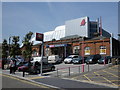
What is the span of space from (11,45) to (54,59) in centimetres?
1074

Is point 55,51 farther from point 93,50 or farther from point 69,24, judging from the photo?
point 69,24

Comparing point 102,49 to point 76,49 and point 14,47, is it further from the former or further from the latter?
point 14,47

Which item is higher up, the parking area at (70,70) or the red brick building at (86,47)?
the red brick building at (86,47)

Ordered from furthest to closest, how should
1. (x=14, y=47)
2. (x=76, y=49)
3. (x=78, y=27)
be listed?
(x=78, y=27)
(x=76, y=49)
(x=14, y=47)

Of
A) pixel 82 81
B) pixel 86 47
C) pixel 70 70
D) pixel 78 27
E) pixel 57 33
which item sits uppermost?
pixel 57 33

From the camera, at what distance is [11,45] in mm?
35469

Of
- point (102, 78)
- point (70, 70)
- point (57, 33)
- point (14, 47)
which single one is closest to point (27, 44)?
point (14, 47)

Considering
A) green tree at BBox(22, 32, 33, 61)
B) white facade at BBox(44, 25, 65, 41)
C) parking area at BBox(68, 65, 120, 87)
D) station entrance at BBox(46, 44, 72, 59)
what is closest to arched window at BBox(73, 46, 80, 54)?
station entrance at BBox(46, 44, 72, 59)

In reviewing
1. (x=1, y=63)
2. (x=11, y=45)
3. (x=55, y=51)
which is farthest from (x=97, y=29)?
(x=1, y=63)

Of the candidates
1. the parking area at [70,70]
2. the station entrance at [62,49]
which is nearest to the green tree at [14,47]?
the station entrance at [62,49]

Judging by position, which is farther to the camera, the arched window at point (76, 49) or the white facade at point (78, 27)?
the white facade at point (78, 27)

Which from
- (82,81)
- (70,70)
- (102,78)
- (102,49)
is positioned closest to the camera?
(82,81)

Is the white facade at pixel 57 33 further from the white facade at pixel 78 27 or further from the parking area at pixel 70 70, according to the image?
the parking area at pixel 70 70

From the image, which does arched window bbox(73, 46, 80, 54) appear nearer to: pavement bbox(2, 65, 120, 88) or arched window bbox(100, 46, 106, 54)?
arched window bbox(100, 46, 106, 54)
